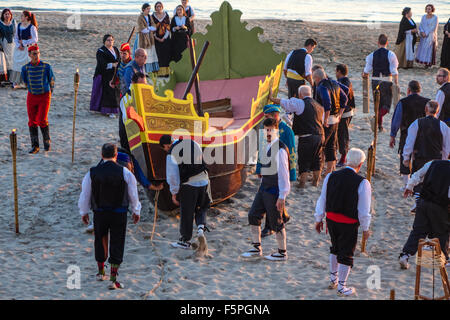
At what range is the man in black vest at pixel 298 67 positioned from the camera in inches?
486

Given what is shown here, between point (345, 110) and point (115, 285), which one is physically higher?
point (345, 110)

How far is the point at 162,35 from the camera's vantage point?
1650 centimetres

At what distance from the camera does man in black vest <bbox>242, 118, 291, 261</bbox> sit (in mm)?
7711

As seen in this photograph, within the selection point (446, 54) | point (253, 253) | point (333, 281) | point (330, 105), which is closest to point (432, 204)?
point (333, 281)

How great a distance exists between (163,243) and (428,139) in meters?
3.43

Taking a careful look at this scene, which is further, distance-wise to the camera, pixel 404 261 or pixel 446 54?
pixel 446 54

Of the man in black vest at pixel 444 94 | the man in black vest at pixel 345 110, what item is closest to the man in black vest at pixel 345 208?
the man in black vest at pixel 444 94

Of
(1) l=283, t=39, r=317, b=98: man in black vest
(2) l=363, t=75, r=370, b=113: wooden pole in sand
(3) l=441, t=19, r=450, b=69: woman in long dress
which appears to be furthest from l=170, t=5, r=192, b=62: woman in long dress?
(3) l=441, t=19, r=450, b=69: woman in long dress

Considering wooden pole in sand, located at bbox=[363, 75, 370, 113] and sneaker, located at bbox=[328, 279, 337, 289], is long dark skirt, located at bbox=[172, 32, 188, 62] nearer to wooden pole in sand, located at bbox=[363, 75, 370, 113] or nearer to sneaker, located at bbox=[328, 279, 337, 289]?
wooden pole in sand, located at bbox=[363, 75, 370, 113]

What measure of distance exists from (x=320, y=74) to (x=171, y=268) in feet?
12.4

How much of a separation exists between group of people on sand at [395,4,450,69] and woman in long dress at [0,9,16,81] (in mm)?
9487

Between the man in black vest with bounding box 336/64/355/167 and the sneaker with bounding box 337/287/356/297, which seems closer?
the sneaker with bounding box 337/287/356/297

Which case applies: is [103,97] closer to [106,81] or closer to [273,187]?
[106,81]

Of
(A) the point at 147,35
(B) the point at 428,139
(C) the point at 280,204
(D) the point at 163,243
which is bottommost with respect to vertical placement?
(D) the point at 163,243
